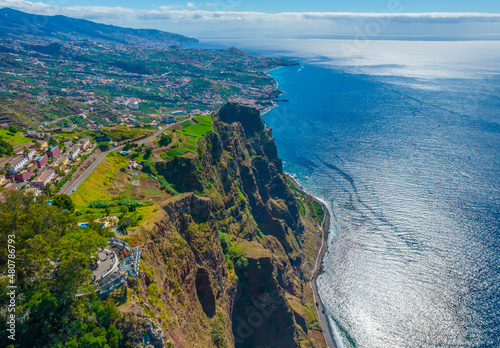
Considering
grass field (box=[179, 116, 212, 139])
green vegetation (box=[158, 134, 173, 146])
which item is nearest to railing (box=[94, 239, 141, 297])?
green vegetation (box=[158, 134, 173, 146])

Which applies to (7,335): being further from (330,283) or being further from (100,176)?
(330,283)

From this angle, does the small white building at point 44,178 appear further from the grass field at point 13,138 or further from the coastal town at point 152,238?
the grass field at point 13,138

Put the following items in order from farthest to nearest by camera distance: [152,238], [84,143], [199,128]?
[199,128] → [84,143] → [152,238]

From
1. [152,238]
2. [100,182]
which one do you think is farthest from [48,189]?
[152,238]

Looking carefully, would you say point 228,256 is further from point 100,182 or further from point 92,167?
point 92,167

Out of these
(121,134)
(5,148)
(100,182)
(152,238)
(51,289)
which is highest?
(51,289)
